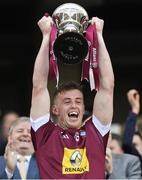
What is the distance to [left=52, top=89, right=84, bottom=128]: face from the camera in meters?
5.69

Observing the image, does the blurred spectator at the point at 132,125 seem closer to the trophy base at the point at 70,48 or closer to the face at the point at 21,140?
the face at the point at 21,140

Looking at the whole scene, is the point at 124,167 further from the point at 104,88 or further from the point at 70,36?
the point at 70,36

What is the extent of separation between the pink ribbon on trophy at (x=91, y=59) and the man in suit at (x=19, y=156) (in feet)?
4.34

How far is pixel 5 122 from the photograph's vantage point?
8.89 meters

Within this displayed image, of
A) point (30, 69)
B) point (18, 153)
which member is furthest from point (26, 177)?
point (30, 69)

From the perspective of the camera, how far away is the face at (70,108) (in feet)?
18.7

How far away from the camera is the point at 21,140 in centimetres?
685

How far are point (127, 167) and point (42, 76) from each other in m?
1.81

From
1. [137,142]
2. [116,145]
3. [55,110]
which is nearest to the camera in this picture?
[55,110]

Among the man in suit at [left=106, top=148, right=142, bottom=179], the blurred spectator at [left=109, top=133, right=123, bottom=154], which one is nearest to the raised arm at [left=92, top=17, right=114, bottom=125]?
the man in suit at [left=106, top=148, right=142, bottom=179]

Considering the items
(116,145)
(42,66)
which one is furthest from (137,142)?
(42,66)

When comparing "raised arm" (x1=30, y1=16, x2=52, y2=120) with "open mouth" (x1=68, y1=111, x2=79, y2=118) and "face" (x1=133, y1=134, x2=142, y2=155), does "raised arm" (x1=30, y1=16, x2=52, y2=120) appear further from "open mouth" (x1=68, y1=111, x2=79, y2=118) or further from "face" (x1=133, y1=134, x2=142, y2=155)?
"face" (x1=133, y1=134, x2=142, y2=155)

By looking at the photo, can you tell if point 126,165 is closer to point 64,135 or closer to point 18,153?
point 18,153

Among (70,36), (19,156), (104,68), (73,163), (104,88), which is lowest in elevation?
(73,163)
